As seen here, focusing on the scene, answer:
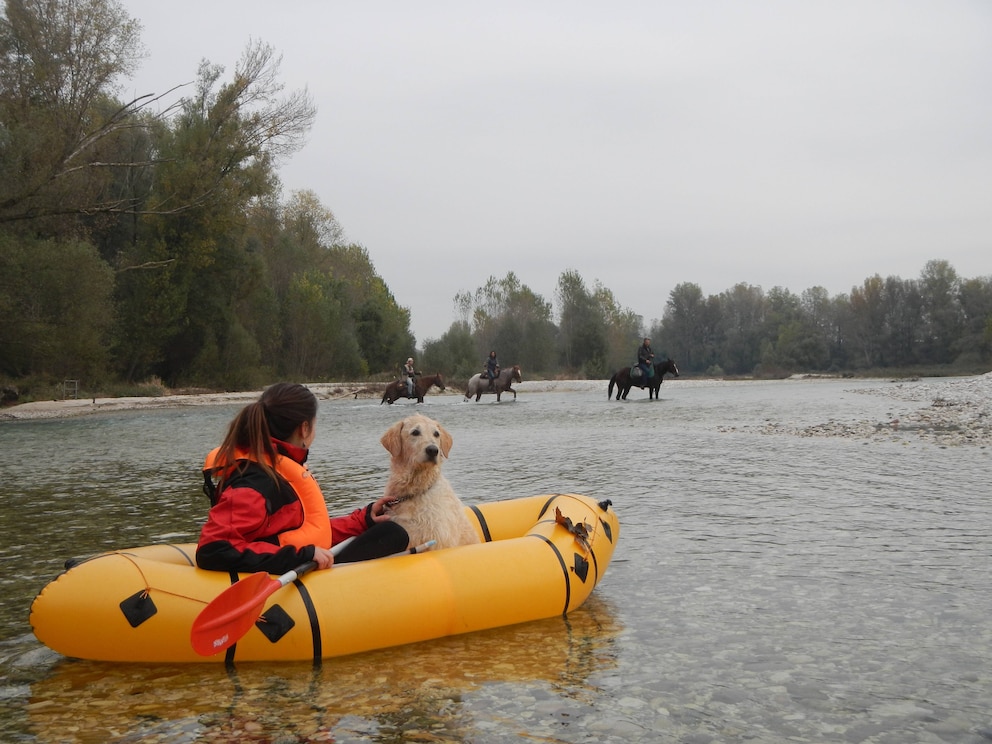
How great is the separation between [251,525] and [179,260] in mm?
36849

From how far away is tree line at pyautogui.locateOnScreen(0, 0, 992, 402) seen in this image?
83.4 ft

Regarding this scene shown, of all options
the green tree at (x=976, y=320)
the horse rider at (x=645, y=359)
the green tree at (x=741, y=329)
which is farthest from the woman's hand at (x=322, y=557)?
the green tree at (x=741, y=329)

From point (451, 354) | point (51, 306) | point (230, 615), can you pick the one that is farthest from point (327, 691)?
point (451, 354)

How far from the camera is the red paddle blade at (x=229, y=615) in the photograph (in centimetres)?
430

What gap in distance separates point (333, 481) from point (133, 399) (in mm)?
25295

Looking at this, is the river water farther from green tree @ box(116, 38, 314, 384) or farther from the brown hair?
green tree @ box(116, 38, 314, 384)

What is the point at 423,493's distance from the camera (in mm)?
5844

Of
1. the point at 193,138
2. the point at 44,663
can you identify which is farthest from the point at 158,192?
the point at 44,663

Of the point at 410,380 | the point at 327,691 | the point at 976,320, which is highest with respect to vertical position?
the point at 976,320

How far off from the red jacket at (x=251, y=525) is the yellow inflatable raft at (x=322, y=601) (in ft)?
0.39

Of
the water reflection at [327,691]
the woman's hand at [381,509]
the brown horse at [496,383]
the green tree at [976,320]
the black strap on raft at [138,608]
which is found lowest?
the water reflection at [327,691]

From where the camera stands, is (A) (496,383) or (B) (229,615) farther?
(A) (496,383)

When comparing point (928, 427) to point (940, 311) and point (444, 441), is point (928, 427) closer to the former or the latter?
point (444, 441)

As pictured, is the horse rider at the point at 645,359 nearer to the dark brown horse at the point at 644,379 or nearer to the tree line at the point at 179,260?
the dark brown horse at the point at 644,379
